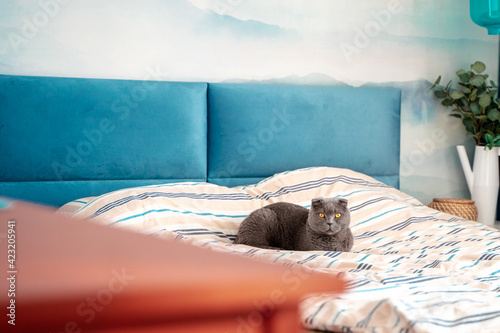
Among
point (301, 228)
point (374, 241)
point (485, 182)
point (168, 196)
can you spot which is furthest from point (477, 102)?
point (168, 196)

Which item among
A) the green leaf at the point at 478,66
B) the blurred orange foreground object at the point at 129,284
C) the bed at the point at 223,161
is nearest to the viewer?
the blurred orange foreground object at the point at 129,284

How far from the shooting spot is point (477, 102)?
121 inches

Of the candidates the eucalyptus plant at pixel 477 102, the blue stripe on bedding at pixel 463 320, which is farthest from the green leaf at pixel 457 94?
the blue stripe on bedding at pixel 463 320

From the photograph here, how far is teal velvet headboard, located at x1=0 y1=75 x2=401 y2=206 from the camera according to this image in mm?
2377

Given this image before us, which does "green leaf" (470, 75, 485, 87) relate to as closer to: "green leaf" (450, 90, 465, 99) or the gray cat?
"green leaf" (450, 90, 465, 99)

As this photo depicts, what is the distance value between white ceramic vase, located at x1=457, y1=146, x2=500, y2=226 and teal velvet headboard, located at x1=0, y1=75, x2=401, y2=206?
0.48 metres

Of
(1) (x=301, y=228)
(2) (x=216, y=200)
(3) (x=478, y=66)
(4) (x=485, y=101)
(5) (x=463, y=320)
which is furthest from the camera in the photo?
(3) (x=478, y=66)

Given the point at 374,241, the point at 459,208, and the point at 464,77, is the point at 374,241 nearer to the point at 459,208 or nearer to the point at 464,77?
Answer: the point at 459,208

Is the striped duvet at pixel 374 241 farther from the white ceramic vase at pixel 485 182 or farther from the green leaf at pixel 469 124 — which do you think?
the green leaf at pixel 469 124

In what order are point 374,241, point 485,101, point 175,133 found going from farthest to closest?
point 485,101 → point 175,133 → point 374,241

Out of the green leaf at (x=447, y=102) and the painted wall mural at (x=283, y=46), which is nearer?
the painted wall mural at (x=283, y=46)

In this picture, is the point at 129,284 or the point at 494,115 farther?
the point at 494,115

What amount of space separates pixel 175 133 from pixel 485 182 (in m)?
1.85

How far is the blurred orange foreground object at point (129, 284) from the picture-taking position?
191 mm
